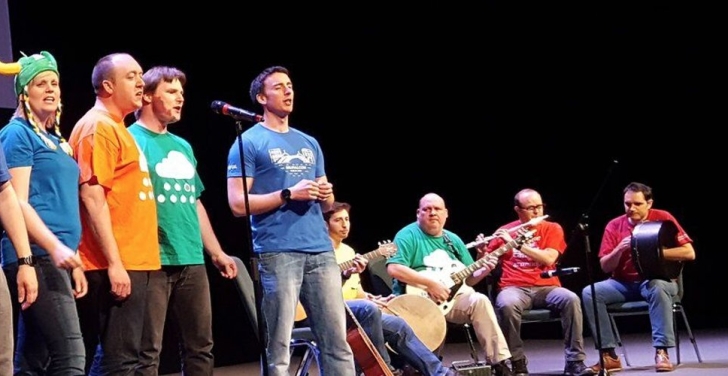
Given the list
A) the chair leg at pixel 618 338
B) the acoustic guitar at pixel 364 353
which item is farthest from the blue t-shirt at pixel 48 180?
the chair leg at pixel 618 338

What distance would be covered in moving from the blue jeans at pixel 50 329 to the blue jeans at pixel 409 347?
2929 millimetres

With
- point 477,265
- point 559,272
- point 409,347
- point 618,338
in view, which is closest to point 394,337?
point 409,347

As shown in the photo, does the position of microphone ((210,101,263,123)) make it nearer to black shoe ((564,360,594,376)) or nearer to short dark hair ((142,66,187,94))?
→ short dark hair ((142,66,187,94))

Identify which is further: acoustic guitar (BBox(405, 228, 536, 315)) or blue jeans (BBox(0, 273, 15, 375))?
acoustic guitar (BBox(405, 228, 536, 315))

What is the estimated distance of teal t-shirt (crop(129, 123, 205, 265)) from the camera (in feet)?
12.3

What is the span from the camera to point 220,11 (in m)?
8.23

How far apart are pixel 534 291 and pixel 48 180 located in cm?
436

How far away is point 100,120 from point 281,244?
996mm

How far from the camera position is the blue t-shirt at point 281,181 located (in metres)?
4.28

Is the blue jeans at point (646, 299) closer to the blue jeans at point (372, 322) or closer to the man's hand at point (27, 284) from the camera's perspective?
the blue jeans at point (372, 322)

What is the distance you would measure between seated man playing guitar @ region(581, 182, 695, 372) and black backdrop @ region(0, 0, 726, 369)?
2.30m

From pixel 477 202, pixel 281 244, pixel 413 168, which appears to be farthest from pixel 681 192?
pixel 281 244

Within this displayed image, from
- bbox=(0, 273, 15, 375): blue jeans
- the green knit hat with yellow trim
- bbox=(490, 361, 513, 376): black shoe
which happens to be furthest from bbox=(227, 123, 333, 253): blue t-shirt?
bbox=(490, 361, 513, 376): black shoe

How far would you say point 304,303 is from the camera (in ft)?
14.3
